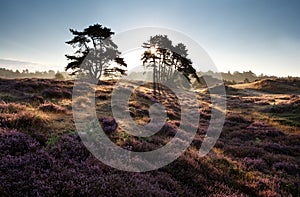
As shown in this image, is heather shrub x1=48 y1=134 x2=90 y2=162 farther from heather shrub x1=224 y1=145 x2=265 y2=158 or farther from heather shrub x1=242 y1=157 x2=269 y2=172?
heather shrub x1=224 y1=145 x2=265 y2=158

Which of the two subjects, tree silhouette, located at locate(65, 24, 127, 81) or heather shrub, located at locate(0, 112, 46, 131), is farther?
tree silhouette, located at locate(65, 24, 127, 81)

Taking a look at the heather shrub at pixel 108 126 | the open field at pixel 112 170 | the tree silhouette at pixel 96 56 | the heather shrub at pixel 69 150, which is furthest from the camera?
the tree silhouette at pixel 96 56

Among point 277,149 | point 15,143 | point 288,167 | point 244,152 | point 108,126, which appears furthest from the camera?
point 277,149

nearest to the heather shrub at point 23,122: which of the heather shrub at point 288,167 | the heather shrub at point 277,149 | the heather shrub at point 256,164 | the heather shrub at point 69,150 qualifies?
the heather shrub at point 69,150

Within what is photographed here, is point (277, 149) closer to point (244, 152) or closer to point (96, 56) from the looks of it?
point (244, 152)

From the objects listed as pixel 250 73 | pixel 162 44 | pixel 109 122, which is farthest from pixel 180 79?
pixel 250 73

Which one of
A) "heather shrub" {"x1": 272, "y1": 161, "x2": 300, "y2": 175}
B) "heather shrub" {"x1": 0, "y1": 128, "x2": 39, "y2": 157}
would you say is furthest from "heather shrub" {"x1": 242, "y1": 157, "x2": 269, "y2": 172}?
"heather shrub" {"x1": 0, "y1": 128, "x2": 39, "y2": 157}

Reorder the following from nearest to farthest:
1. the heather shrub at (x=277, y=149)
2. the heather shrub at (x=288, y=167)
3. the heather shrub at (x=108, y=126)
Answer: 1. the heather shrub at (x=288, y=167)
2. the heather shrub at (x=108, y=126)
3. the heather shrub at (x=277, y=149)

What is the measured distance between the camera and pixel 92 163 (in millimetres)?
6582

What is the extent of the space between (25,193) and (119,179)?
2.12 m

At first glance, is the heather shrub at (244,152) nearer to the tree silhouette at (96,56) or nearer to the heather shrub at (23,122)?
the heather shrub at (23,122)

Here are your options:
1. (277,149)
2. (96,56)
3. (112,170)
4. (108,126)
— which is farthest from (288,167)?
(96,56)

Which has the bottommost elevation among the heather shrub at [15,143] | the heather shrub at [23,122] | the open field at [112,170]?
the open field at [112,170]

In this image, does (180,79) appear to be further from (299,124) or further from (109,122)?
(109,122)
